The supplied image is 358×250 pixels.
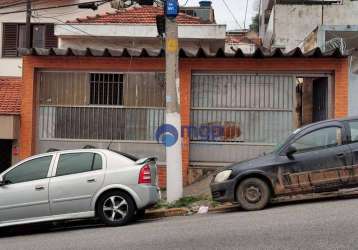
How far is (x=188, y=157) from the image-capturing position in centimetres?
1586

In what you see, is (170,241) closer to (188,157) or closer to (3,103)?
(188,157)

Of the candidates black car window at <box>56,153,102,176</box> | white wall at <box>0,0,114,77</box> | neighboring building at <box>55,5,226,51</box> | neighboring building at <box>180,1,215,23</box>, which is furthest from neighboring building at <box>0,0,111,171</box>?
black car window at <box>56,153,102,176</box>

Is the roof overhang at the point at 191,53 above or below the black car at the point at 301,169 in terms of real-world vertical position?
above

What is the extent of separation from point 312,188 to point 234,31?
38875 millimetres

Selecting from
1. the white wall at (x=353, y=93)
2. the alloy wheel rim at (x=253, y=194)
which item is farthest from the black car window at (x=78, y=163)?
the white wall at (x=353, y=93)

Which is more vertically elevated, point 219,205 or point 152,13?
point 152,13

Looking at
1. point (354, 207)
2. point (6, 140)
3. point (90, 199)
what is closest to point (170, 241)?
point (90, 199)

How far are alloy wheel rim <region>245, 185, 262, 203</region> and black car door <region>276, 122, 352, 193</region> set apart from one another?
542 mm

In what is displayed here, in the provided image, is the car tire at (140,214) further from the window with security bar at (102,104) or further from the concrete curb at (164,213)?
the window with security bar at (102,104)

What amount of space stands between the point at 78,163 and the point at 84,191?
2.02ft

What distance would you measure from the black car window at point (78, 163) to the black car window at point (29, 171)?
A: 0.92 ft

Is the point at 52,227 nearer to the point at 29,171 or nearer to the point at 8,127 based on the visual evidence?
the point at 29,171

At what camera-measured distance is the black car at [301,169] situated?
36.3 feet

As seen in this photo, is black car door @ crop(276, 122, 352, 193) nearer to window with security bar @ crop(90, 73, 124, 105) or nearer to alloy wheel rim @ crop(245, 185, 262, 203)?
alloy wheel rim @ crop(245, 185, 262, 203)
